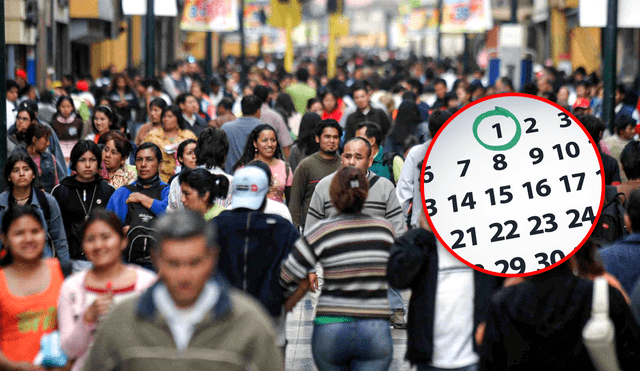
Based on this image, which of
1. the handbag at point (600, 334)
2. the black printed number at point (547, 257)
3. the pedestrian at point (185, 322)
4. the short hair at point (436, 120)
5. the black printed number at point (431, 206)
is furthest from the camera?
the short hair at point (436, 120)

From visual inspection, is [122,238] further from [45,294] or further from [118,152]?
[118,152]

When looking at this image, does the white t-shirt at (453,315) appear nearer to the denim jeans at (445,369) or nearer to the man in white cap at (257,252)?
the denim jeans at (445,369)

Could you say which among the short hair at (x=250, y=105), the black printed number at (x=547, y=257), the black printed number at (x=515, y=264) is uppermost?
the short hair at (x=250, y=105)

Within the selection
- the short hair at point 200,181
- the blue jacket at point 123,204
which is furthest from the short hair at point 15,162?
the short hair at point 200,181

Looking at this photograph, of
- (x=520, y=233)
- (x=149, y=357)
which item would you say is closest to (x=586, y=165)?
(x=520, y=233)

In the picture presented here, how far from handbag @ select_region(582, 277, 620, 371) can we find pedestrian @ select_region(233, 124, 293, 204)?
14.8ft

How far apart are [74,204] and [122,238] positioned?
9.81 feet

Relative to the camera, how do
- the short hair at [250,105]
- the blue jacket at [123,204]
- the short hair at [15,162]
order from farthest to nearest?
1. the short hair at [250,105]
2. the short hair at [15,162]
3. the blue jacket at [123,204]

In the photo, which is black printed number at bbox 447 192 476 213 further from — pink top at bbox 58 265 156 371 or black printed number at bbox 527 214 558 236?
pink top at bbox 58 265 156 371

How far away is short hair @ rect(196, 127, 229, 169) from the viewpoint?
780cm

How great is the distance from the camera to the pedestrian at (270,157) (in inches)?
333

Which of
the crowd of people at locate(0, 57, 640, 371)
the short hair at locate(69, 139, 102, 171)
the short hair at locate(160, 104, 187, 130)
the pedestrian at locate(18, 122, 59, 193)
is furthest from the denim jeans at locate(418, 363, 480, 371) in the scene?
the short hair at locate(160, 104, 187, 130)

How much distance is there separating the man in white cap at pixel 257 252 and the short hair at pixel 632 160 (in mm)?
3086

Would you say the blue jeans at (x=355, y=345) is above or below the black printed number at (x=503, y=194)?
below
